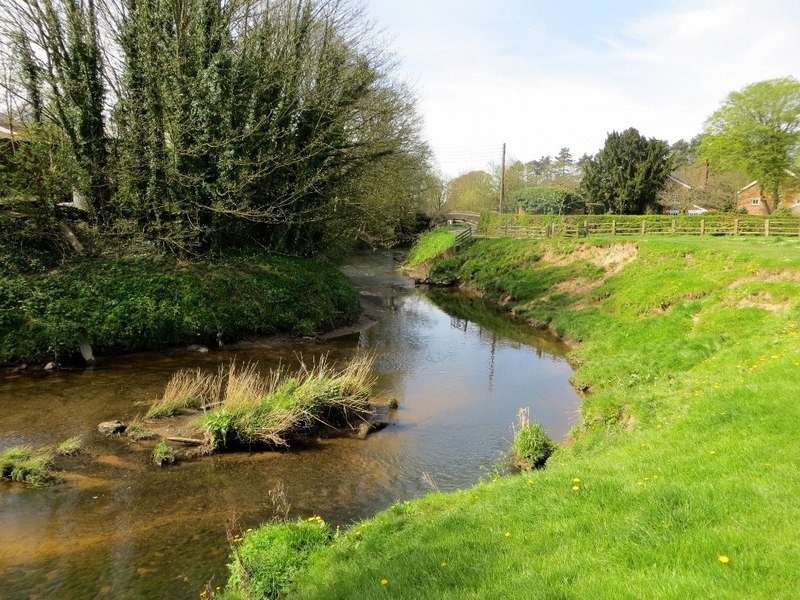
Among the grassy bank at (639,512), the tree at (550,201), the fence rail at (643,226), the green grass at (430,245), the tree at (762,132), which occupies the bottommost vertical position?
the grassy bank at (639,512)

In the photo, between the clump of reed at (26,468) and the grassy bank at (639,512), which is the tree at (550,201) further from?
the clump of reed at (26,468)

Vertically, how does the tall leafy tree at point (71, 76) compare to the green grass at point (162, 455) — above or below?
above

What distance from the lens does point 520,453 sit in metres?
11.1

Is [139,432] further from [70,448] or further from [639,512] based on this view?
Result: [639,512]

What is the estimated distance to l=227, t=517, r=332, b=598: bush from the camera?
6.31m

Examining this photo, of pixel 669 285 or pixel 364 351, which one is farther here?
pixel 669 285

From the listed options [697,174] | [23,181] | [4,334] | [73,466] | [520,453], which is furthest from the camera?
[697,174]

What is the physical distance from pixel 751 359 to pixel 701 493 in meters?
7.38

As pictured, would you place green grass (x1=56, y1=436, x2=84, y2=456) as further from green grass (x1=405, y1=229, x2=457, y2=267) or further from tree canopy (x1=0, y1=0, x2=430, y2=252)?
green grass (x1=405, y1=229, x2=457, y2=267)

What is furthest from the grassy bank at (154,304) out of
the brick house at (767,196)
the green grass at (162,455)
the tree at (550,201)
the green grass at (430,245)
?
the brick house at (767,196)

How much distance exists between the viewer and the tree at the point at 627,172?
4828 cm

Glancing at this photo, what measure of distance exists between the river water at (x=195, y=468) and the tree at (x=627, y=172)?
1369 inches

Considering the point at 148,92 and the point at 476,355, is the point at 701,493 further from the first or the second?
the point at 148,92

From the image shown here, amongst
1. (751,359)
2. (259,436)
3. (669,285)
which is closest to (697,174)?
(669,285)
